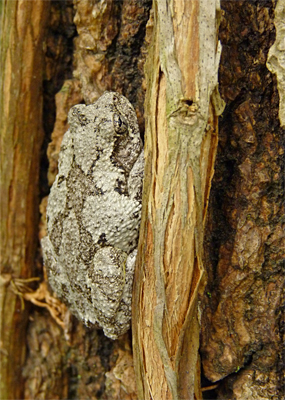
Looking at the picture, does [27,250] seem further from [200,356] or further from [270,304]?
[270,304]

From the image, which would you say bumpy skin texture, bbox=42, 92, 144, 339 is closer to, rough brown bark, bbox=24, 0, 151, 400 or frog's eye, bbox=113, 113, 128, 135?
frog's eye, bbox=113, 113, 128, 135

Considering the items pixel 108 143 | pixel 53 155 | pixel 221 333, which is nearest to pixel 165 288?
pixel 221 333

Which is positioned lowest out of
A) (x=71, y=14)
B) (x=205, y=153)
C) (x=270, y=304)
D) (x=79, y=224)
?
(x=270, y=304)

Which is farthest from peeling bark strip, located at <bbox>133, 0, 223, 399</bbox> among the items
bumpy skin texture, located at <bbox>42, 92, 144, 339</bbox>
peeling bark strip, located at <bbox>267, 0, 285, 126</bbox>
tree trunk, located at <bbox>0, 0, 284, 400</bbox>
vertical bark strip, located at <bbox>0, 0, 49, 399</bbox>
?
vertical bark strip, located at <bbox>0, 0, 49, 399</bbox>

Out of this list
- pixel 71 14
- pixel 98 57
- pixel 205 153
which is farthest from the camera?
pixel 71 14

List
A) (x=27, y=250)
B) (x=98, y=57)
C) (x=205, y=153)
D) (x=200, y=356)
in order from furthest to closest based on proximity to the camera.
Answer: (x=27, y=250) → (x=98, y=57) → (x=200, y=356) → (x=205, y=153)

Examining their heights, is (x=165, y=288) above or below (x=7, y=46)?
below

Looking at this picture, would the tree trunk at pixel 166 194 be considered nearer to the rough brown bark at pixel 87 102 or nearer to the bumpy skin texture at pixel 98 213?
the rough brown bark at pixel 87 102
